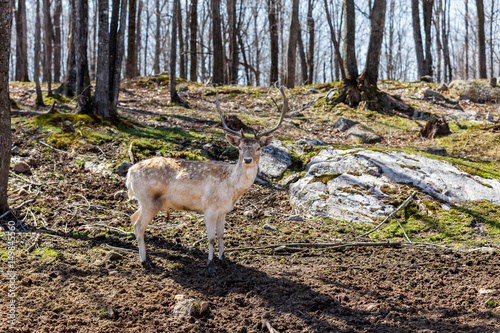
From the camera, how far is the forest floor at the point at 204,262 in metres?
4.23

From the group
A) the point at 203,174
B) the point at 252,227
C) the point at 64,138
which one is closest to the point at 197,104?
the point at 64,138

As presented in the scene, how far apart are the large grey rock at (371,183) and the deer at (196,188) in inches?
100

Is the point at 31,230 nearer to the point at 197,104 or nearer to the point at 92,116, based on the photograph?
the point at 92,116

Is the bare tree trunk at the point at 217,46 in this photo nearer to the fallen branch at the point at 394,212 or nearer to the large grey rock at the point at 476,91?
the large grey rock at the point at 476,91

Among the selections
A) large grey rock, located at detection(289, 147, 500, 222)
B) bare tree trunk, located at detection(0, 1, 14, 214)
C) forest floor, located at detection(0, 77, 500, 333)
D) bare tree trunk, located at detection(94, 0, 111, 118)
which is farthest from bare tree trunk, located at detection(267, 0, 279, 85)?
bare tree trunk, located at detection(0, 1, 14, 214)

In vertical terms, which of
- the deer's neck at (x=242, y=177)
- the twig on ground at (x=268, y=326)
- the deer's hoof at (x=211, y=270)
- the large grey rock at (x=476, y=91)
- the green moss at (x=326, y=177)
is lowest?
the twig on ground at (x=268, y=326)

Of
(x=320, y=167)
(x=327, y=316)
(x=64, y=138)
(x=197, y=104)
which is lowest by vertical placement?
(x=327, y=316)

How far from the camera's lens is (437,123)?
12.6m

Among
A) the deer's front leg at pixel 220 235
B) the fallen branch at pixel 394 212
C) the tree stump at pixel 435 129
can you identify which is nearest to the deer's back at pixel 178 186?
the deer's front leg at pixel 220 235

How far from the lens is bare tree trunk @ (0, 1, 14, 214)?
6.34 meters

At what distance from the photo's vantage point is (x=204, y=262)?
18.8 ft

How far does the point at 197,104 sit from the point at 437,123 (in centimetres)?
876

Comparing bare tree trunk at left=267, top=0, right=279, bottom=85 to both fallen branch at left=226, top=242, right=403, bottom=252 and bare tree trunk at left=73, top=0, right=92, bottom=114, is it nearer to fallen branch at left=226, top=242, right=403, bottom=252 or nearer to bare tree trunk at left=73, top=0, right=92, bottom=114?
bare tree trunk at left=73, top=0, right=92, bottom=114

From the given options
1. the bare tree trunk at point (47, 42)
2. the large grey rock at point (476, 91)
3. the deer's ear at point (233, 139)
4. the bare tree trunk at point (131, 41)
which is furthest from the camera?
the bare tree trunk at point (131, 41)
